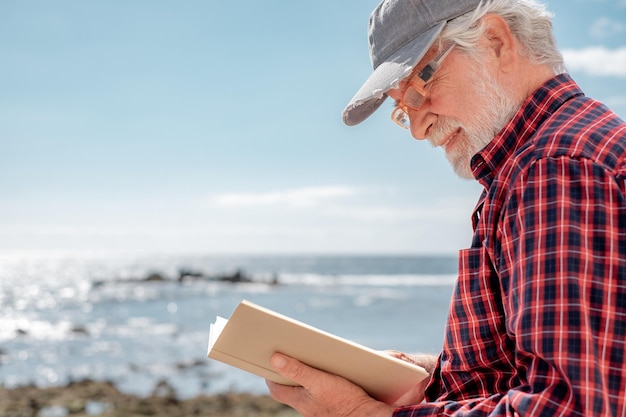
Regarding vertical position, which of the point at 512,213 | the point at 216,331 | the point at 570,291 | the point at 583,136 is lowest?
the point at 216,331

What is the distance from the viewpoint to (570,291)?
1.06 m

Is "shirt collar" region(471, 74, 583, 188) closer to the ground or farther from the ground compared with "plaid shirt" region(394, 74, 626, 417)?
farther from the ground

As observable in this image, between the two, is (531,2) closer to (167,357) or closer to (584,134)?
(584,134)

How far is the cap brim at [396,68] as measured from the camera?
1376mm

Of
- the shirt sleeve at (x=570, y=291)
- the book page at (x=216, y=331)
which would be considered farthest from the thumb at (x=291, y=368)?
the shirt sleeve at (x=570, y=291)

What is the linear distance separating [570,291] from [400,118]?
26.4 inches

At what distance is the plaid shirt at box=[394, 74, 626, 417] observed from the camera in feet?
3.47

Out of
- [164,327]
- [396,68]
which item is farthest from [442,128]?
[164,327]

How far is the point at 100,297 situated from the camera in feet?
94.6

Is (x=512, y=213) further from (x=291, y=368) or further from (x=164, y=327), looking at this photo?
(x=164, y=327)

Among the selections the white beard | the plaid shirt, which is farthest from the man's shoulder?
the white beard

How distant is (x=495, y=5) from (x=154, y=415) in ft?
25.4

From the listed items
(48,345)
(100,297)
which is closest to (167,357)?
(48,345)

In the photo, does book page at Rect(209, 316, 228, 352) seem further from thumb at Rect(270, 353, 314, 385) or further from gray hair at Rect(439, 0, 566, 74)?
gray hair at Rect(439, 0, 566, 74)
